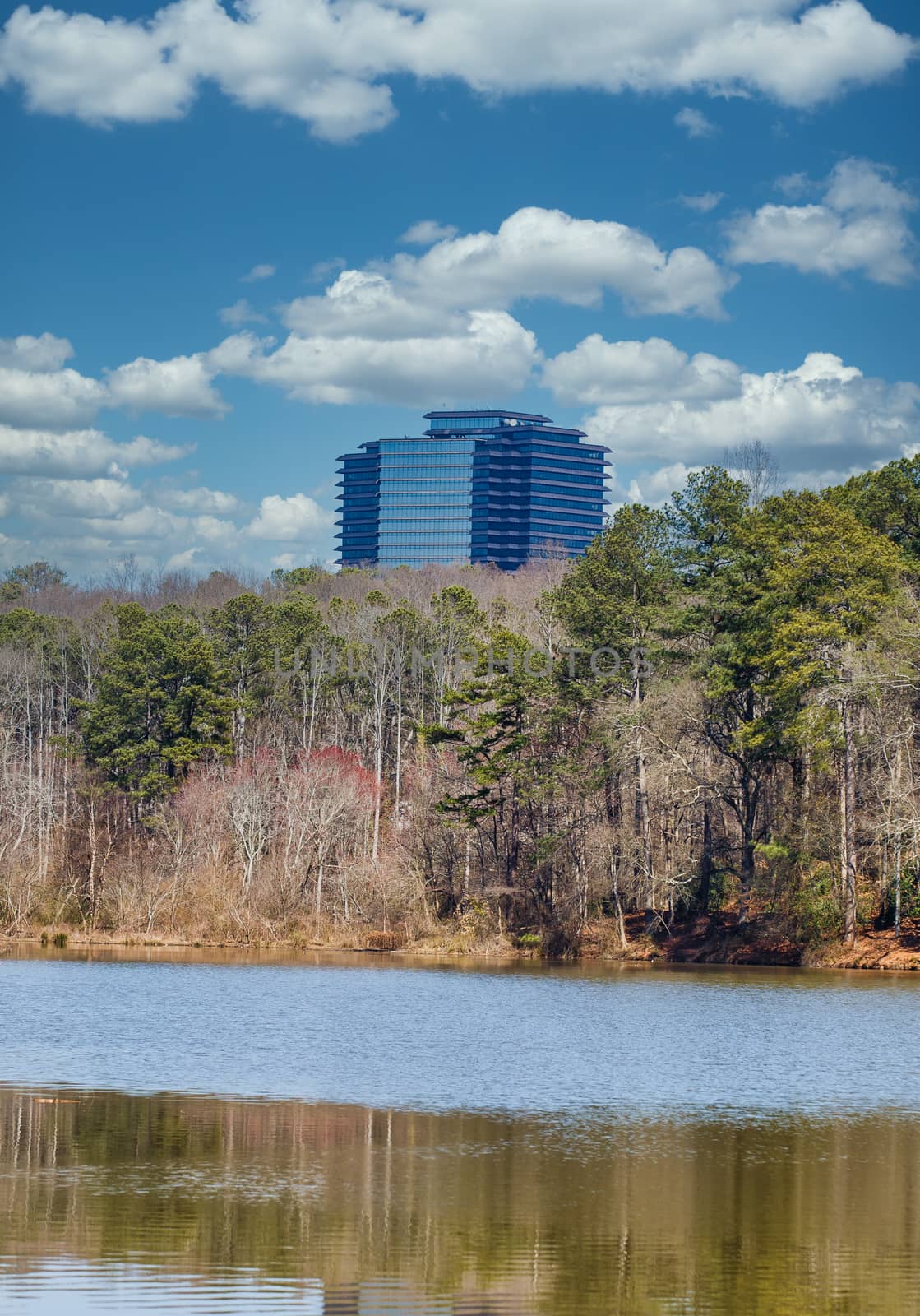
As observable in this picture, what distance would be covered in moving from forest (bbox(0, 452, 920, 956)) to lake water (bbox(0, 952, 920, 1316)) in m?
21.8

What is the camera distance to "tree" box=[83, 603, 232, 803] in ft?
291

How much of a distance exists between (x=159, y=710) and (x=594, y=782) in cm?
3124

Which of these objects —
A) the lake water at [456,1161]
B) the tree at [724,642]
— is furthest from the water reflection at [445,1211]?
the tree at [724,642]

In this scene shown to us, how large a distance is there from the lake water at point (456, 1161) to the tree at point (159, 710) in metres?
47.8

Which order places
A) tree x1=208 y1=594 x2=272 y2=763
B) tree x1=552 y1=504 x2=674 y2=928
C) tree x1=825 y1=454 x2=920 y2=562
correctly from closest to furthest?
tree x1=825 y1=454 x2=920 y2=562 < tree x1=552 y1=504 x2=674 y2=928 < tree x1=208 y1=594 x2=272 y2=763

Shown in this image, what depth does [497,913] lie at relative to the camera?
71.5m

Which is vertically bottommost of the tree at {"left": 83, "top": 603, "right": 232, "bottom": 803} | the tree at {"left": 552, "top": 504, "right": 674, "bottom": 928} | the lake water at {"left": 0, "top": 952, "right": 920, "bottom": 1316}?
the lake water at {"left": 0, "top": 952, "right": 920, "bottom": 1316}

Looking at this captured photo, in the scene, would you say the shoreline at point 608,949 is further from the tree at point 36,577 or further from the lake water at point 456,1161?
the tree at point 36,577

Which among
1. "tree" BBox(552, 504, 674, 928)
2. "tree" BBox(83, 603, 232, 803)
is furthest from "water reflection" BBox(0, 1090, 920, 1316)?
"tree" BBox(83, 603, 232, 803)

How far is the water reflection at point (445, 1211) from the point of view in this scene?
14.9 metres

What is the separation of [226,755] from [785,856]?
125 feet

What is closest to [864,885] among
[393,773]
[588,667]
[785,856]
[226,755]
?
[785,856]

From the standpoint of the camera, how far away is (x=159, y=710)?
90.6m

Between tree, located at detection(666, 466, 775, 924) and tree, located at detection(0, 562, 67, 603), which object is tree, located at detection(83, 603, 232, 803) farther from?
tree, located at detection(0, 562, 67, 603)
